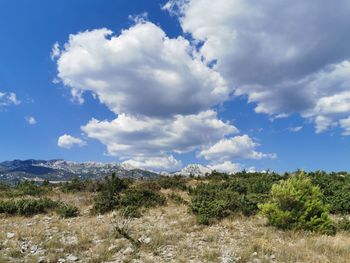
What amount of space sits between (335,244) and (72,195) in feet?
53.5

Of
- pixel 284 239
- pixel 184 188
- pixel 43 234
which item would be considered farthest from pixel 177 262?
pixel 184 188

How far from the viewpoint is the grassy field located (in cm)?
1194

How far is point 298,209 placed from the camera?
1572 centimetres

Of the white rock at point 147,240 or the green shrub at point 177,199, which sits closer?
the white rock at point 147,240

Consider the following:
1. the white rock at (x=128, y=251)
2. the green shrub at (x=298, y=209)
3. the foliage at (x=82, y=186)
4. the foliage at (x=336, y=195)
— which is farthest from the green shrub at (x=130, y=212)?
the foliage at (x=336, y=195)

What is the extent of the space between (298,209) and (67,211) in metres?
11.1

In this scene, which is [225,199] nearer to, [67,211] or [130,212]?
[130,212]

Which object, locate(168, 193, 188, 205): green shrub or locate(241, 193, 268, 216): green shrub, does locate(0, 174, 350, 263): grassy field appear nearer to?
locate(241, 193, 268, 216): green shrub

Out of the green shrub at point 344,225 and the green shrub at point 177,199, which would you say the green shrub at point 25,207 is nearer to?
the green shrub at point 177,199

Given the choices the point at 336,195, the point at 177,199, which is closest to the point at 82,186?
the point at 177,199

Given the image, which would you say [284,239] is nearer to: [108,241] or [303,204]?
[303,204]

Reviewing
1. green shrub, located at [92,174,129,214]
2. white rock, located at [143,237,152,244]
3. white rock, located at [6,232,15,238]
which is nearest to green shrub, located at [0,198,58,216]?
green shrub, located at [92,174,129,214]

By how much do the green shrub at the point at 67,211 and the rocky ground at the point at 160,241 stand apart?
66cm

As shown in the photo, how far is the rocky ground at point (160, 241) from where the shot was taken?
11.9m
